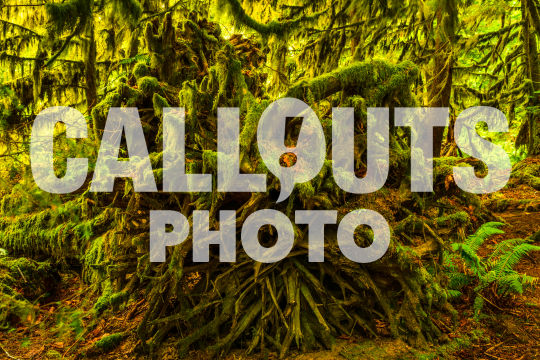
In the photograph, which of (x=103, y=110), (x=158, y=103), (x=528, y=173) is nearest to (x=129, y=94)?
(x=103, y=110)

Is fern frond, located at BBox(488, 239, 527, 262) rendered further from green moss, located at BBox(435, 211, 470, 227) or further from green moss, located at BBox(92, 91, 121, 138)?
green moss, located at BBox(92, 91, 121, 138)

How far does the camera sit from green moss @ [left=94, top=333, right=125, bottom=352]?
Answer: 4.48 m

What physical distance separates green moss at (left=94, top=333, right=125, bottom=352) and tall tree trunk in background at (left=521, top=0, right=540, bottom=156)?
28.5 feet

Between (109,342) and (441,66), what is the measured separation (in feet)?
24.3

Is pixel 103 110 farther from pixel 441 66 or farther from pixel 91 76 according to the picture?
pixel 441 66

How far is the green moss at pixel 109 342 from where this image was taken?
4.48 m

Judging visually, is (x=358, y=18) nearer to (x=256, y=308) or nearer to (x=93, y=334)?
(x=256, y=308)

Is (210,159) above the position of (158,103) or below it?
below

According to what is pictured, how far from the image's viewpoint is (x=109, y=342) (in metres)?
4.56

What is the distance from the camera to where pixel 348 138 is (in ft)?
14.7

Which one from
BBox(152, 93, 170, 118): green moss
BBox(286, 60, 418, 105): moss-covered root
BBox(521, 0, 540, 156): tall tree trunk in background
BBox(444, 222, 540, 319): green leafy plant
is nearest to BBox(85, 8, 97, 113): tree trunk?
BBox(152, 93, 170, 118): green moss

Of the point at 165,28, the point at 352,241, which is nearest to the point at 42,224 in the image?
the point at 165,28

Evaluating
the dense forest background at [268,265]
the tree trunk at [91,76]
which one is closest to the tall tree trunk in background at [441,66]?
the dense forest background at [268,265]

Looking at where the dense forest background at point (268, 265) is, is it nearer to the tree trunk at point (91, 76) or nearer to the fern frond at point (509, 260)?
the fern frond at point (509, 260)
